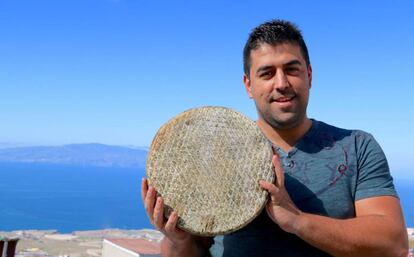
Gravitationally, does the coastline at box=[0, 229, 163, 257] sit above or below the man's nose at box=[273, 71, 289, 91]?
below

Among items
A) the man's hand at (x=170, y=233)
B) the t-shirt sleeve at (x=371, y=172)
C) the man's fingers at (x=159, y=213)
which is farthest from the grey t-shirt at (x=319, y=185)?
the man's fingers at (x=159, y=213)

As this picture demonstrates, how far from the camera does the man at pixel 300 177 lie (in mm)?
1450

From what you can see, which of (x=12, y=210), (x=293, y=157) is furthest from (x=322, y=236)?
(x=12, y=210)

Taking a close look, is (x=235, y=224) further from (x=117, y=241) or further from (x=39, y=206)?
(x=39, y=206)

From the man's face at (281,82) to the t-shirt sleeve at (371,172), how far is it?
267 millimetres

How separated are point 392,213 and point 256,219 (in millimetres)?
475

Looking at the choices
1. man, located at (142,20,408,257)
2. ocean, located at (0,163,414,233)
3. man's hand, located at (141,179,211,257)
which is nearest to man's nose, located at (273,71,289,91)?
man, located at (142,20,408,257)

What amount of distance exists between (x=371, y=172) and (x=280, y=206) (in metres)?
0.41

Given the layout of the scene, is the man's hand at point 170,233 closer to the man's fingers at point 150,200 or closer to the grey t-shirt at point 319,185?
the man's fingers at point 150,200

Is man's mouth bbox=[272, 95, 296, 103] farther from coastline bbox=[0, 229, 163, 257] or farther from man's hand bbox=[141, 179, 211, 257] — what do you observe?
coastline bbox=[0, 229, 163, 257]

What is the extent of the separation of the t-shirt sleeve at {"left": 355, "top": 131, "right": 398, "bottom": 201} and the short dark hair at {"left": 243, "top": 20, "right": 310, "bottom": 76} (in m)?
0.39

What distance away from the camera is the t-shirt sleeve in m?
1.53

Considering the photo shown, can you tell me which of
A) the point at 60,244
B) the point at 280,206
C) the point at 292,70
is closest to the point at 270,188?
the point at 280,206

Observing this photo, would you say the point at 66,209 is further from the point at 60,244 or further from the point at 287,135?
the point at 287,135
